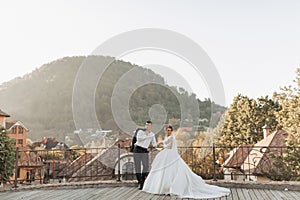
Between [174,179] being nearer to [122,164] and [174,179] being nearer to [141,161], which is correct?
[141,161]

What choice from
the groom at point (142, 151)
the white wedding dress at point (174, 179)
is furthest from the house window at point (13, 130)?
the white wedding dress at point (174, 179)

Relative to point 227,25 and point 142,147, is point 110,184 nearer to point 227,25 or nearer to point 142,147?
point 142,147

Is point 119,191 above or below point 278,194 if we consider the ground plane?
below

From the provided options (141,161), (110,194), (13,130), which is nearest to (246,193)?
(141,161)

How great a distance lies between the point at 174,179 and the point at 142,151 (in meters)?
1.04

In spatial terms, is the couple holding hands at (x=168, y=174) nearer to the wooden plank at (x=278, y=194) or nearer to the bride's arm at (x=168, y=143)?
the bride's arm at (x=168, y=143)

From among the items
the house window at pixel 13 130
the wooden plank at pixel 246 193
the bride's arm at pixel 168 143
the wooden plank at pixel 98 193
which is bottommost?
the house window at pixel 13 130

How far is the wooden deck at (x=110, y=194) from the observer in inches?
194

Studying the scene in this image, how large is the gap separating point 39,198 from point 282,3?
1124 cm

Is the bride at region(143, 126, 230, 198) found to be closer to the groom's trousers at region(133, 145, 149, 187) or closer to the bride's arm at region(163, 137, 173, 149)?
the bride's arm at region(163, 137, 173, 149)

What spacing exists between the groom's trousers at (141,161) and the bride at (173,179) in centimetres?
36

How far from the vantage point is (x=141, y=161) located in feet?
19.3

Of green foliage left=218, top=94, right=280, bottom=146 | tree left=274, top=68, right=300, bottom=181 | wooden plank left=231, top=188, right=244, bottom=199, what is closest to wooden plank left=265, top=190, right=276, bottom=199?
wooden plank left=231, top=188, right=244, bottom=199

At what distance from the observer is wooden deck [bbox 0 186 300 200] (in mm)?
4926
